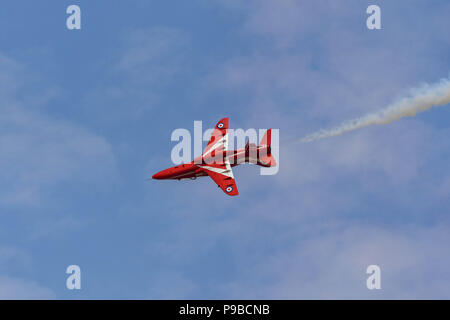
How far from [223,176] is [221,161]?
152 inches

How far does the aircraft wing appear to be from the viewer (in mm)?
116750

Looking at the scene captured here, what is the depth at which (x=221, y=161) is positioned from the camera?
122312mm

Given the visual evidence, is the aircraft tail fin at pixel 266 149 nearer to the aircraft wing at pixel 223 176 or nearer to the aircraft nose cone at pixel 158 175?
the aircraft wing at pixel 223 176

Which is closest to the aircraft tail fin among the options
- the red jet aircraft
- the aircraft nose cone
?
the red jet aircraft

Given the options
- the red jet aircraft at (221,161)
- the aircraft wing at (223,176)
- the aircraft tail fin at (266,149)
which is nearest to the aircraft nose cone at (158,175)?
the red jet aircraft at (221,161)

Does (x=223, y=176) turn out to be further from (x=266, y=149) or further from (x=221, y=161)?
(x=266, y=149)

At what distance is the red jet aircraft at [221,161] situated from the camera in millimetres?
119375

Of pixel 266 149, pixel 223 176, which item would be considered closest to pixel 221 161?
pixel 223 176

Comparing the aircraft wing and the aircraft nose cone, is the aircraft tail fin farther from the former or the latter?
the aircraft nose cone
